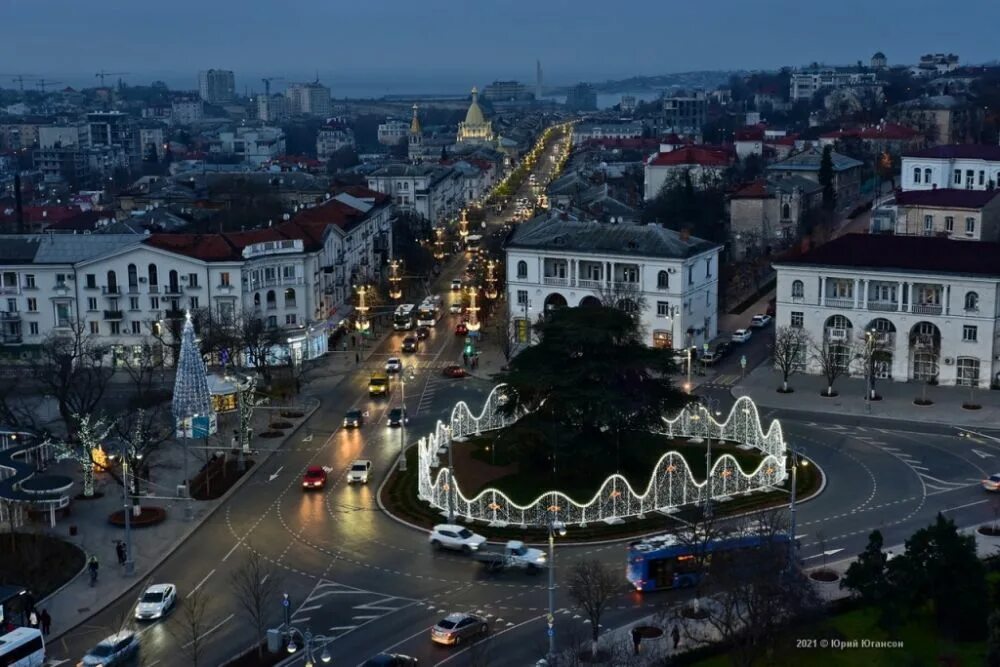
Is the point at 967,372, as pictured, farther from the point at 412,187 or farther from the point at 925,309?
the point at 412,187

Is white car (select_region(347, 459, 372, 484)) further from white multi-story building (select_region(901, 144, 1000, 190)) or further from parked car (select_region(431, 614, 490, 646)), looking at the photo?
white multi-story building (select_region(901, 144, 1000, 190))

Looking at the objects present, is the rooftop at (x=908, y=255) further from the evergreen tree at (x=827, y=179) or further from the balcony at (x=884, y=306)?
the evergreen tree at (x=827, y=179)

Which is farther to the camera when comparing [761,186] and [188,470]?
[761,186]

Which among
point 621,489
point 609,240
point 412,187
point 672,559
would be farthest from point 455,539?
point 412,187

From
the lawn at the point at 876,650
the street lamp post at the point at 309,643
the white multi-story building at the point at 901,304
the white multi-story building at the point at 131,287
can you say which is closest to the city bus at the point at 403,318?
the white multi-story building at the point at 131,287

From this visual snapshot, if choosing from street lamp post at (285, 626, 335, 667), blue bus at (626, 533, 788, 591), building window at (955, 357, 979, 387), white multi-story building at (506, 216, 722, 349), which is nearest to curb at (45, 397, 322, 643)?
street lamp post at (285, 626, 335, 667)

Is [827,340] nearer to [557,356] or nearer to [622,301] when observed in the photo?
[622,301]

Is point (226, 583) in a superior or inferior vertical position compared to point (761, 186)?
A: inferior

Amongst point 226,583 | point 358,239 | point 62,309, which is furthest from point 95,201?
point 226,583
